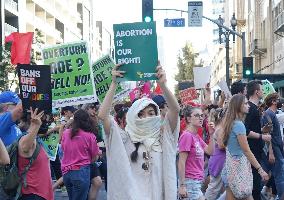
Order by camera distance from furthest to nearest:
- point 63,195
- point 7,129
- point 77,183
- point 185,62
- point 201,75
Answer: point 185,62
point 201,75
point 63,195
point 77,183
point 7,129

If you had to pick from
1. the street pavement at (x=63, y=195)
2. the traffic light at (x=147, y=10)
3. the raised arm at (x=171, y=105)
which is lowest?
the street pavement at (x=63, y=195)

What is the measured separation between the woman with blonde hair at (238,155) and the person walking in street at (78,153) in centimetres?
215

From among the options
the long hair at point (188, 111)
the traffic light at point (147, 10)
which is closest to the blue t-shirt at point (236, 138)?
the long hair at point (188, 111)

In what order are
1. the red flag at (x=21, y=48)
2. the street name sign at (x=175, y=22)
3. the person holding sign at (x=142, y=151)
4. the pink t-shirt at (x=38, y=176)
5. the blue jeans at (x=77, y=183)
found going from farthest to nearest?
the street name sign at (x=175, y=22), the red flag at (x=21, y=48), the blue jeans at (x=77, y=183), the pink t-shirt at (x=38, y=176), the person holding sign at (x=142, y=151)

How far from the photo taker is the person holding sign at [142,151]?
516cm

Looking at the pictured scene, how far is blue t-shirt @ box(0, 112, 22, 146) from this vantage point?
Result: 19.3 ft

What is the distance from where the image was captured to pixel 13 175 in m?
5.63

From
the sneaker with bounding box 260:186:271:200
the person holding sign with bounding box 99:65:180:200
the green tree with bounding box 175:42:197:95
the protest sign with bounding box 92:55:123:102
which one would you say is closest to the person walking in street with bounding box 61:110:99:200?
the protest sign with bounding box 92:55:123:102

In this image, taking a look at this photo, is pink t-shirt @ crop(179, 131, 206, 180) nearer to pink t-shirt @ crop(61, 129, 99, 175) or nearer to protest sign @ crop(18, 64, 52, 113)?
protest sign @ crop(18, 64, 52, 113)

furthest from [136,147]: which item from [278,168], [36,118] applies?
[278,168]

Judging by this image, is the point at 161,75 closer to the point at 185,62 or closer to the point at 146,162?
the point at 146,162

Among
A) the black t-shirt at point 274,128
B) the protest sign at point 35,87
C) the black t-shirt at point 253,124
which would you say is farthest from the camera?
the black t-shirt at point 274,128

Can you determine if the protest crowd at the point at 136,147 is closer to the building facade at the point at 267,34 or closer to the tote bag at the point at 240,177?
the tote bag at the point at 240,177

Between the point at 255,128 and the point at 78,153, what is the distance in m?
2.41
